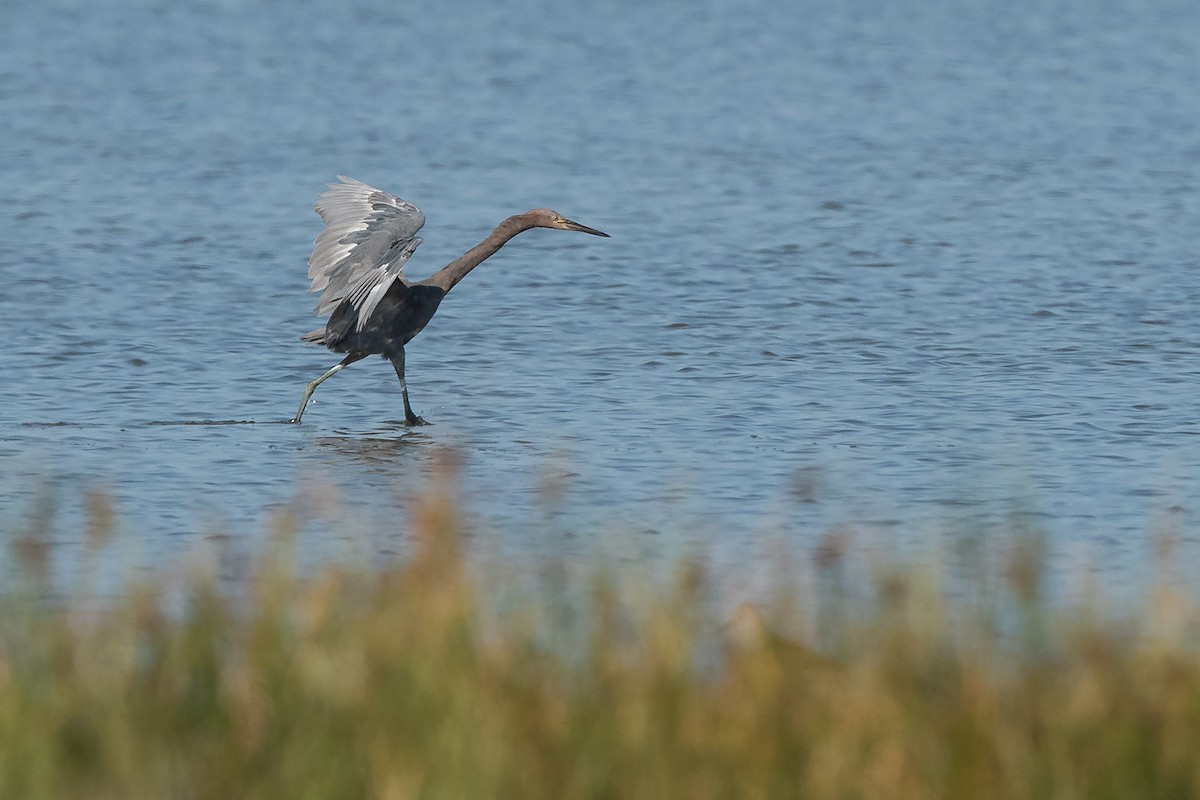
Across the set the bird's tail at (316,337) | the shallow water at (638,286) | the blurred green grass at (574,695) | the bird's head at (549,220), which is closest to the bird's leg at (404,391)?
the shallow water at (638,286)

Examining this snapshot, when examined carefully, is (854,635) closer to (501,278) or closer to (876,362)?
(876,362)

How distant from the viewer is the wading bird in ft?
34.9

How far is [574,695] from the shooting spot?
17.1ft

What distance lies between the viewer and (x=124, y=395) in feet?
37.8

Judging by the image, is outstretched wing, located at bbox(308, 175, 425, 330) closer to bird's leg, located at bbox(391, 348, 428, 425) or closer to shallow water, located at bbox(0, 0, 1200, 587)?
bird's leg, located at bbox(391, 348, 428, 425)

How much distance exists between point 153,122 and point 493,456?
48.2 feet

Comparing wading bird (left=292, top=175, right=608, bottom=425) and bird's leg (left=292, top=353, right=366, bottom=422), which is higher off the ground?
wading bird (left=292, top=175, right=608, bottom=425)

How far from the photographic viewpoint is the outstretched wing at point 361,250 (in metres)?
10.6

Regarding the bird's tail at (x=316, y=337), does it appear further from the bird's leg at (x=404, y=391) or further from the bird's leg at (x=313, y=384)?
the bird's leg at (x=404, y=391)

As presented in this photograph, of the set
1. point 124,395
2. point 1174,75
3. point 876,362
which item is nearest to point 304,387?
point 124,395

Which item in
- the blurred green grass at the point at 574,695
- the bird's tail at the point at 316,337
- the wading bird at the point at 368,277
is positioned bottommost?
the blurred green grass at the point at 574,695

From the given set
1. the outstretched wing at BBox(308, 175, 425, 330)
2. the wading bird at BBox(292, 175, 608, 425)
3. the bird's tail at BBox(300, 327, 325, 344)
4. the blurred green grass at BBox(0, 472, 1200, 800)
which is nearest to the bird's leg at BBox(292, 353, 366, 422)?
the wading bird at BBox(292, 175, 608, 425)

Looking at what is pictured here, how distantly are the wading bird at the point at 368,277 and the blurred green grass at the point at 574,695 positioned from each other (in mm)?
5119

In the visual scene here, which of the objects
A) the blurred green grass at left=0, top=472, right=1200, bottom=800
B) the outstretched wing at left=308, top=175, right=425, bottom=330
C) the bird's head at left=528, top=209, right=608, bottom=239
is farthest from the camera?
the bird's head at left=528, top=209, right=608, bottom=239
